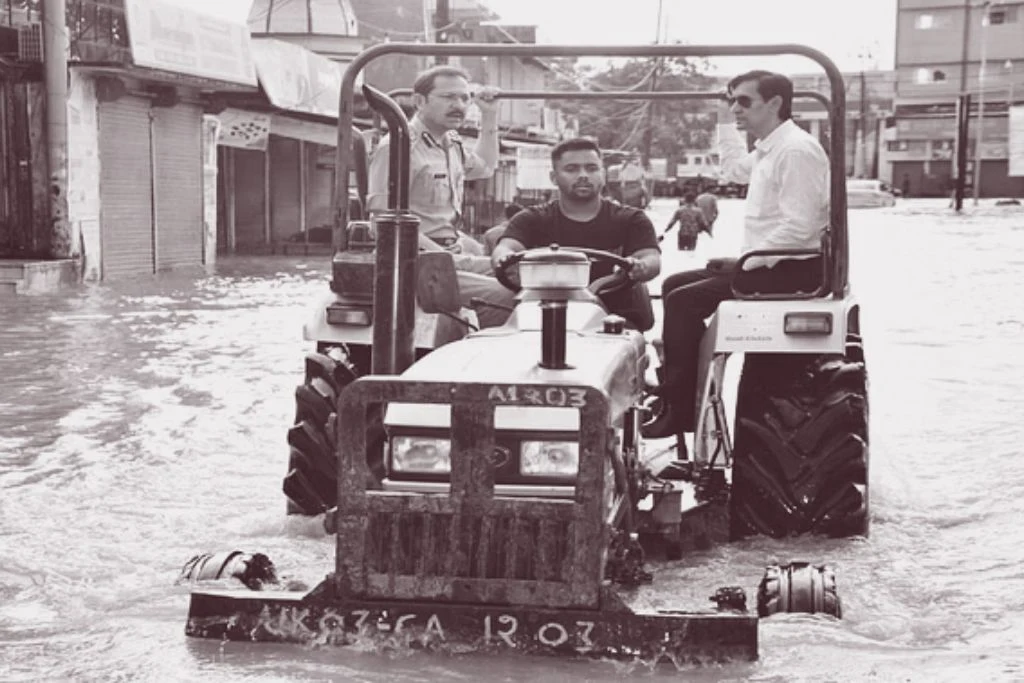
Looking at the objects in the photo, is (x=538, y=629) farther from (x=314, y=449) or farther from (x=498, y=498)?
(x=314, y=449)

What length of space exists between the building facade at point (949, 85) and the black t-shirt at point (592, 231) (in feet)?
263

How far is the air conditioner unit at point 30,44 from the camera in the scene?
2273cm

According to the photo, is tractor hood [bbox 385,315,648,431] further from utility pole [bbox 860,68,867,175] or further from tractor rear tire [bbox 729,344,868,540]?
utility pole [bbox 860,68,867,175]

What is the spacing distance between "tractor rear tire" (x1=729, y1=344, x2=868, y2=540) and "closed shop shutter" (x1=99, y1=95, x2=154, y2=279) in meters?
19.1

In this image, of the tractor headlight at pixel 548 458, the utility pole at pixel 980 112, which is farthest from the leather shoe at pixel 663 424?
the utility pole at pixel 980 112

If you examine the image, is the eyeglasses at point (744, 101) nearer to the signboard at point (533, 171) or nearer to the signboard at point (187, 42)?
the signboard at point (187, 42)

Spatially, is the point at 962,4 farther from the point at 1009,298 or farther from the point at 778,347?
the point at 778,347

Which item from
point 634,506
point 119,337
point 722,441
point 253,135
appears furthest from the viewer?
point 253,135

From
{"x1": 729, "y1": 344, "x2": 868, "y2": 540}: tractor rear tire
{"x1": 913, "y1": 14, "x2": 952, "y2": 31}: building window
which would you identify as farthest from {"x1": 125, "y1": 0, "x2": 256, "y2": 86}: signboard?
{"x1": 913, "y1": 14, "x2": 952, "y2": 31}: building window

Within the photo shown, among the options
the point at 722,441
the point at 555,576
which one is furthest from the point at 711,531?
the point at 555,576

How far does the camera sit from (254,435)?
10.6 m

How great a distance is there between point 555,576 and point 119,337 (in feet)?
40.8

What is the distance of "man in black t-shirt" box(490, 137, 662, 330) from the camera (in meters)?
7.71

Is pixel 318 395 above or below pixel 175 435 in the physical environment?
above
